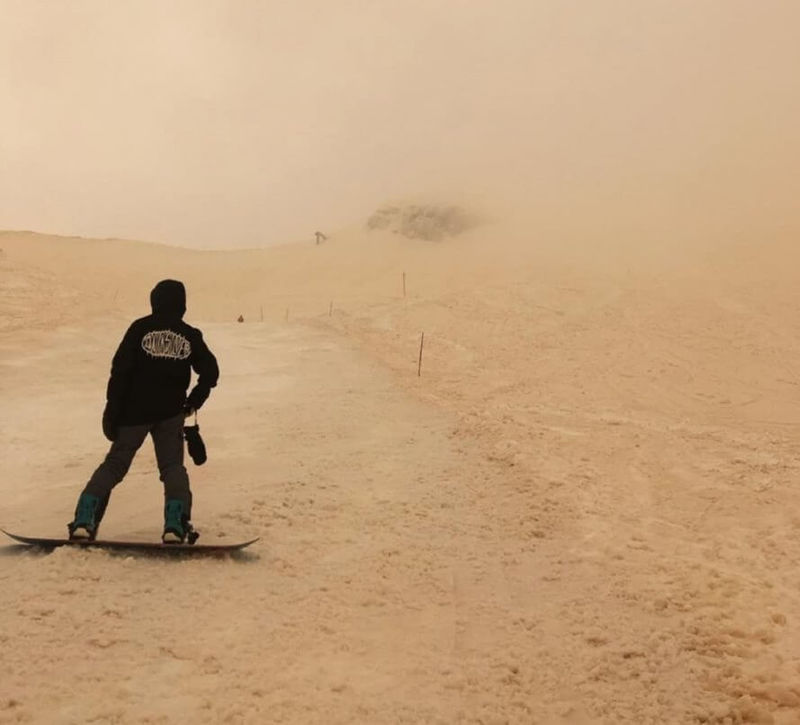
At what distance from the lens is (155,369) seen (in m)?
4.62

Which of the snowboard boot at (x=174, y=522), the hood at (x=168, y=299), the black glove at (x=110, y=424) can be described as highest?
the hood at (x=168, y=299)

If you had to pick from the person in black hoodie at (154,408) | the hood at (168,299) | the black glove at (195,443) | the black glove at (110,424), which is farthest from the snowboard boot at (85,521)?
the hood at (168,299)

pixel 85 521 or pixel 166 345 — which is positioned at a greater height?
pixel 166 345

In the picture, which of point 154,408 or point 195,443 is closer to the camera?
point 154,408

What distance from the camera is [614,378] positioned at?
13188 mm

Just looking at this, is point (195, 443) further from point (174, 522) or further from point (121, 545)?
point (121, 545)

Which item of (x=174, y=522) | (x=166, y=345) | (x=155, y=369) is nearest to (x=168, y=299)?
(x=166, y=345)

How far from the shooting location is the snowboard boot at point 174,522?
4.53 metres

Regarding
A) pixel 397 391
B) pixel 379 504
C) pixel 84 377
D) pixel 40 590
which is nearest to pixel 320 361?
pixel 397 391

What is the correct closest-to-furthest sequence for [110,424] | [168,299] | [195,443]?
[110,424]
[168,299]
[195,443]

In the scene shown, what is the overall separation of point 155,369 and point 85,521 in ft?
3.39

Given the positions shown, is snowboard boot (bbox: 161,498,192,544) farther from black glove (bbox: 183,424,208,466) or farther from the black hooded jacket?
the black hooded jacket

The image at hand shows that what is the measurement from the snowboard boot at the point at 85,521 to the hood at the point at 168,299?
1.26m

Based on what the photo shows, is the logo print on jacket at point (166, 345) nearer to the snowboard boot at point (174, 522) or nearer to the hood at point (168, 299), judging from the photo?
the hood at point (168, 299)
